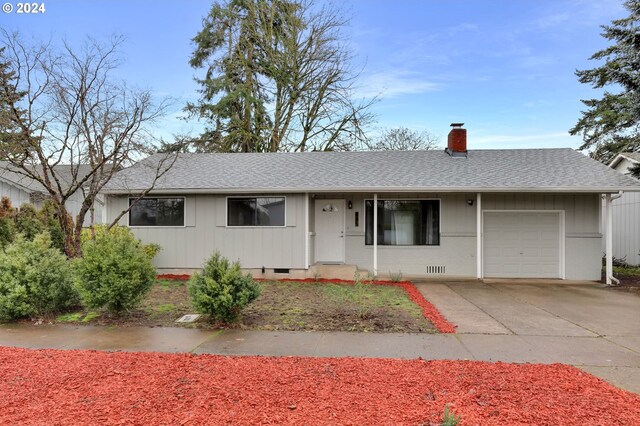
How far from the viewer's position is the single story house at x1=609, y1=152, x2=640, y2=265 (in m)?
14.9

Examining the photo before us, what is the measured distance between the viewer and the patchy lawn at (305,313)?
586cm

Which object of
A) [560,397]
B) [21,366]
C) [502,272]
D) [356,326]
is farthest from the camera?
[502,272]

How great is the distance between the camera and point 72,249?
9.65 meters

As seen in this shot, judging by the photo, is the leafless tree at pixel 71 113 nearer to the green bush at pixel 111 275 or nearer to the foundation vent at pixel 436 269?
the green bush at pixel 111 275

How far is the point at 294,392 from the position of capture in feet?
10.9

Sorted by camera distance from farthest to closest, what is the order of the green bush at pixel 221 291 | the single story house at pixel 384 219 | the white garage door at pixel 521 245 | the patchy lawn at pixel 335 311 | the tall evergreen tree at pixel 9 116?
1. the white garage door at pixel 521 245
2. the single story house at pixel 384 219
3. the tall evergreen tree at pixel 9 116
4. the patchy lawn at pixel 335 311
5. the green bush at pixel 221 291

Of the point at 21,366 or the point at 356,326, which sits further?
the point at 356,326

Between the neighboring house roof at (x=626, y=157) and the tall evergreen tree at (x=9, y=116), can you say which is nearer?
the tall evergreen tree at (x=9, y=116)

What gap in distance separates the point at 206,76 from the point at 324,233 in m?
15.0

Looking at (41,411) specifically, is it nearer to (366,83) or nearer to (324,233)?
(324,233)

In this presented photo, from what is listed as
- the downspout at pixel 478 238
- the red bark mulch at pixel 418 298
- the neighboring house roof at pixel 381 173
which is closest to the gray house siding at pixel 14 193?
the neighboring house roof at pixel 381 173

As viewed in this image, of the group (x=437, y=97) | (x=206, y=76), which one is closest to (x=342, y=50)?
(x=437, y=97)

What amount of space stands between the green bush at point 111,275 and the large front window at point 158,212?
5.31 metres

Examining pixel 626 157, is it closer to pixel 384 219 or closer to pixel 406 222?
pixel 406 222
